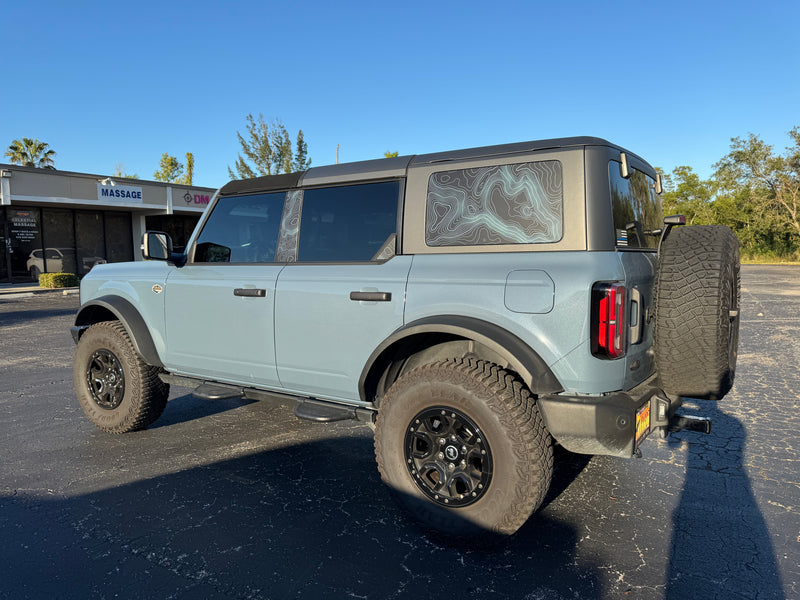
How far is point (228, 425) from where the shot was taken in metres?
4.98

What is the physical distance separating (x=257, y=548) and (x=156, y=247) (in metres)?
2.46

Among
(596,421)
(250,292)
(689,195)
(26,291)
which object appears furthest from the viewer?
(689,195)

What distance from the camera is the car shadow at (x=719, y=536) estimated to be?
252 cm

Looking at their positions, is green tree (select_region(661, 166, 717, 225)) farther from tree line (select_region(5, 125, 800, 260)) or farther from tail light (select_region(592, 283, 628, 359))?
tail light (select_region(592, 283, 628, 359))

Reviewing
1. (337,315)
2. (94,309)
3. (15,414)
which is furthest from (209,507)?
(15,414)

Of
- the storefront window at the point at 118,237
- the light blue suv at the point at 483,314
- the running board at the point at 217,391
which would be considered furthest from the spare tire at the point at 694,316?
the storefront window at the point at 118,237

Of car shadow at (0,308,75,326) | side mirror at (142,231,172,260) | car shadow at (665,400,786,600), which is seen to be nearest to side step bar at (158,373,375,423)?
side mirror at (142,231,172,260)

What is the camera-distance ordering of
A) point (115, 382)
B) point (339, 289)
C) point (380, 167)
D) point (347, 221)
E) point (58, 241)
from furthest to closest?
point (58, 241) < point (115, 382) < point (347, 221) < point (380, 167) < point (339, 289)

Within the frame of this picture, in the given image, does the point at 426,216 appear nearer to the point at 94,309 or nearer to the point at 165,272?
the point at 165,272

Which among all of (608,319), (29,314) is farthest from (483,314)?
(29,314)

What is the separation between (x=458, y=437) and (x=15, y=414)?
471cm

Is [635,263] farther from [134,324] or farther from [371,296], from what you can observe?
[134,324]

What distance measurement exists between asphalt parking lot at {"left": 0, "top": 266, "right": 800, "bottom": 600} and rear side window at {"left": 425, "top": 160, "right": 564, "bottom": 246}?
5.48 feet

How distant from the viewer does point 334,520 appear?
3.17 meters
